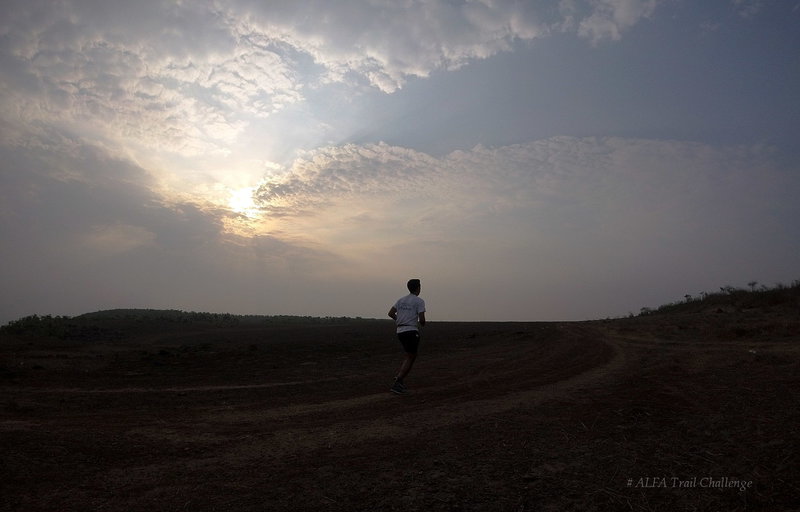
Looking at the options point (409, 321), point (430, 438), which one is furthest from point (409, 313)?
point (430, 438)

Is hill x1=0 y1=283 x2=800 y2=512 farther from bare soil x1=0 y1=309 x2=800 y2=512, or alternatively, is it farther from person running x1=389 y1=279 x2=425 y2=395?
person running x1=389 y1=279 x2=425 y2=395

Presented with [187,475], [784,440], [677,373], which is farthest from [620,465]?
[677,373]

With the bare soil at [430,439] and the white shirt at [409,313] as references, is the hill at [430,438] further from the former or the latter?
the white shirt at [409,313]

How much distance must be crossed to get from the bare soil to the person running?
63 centimetres

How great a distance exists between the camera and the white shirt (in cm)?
1011

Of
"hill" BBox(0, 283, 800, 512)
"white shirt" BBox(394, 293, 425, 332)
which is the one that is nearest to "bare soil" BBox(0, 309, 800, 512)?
"hill" BBox(0, 283, 800, 512)

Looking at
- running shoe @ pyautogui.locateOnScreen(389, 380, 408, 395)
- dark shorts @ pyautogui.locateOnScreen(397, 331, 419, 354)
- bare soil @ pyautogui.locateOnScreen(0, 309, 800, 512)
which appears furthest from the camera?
dark shorts @ pyautogui.locateOnScreen(397, 331, 419, 354)

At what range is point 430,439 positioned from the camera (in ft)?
20.2

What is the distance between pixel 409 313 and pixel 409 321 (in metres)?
0.17

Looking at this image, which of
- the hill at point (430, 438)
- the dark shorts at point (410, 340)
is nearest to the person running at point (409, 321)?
the dark shorts at point (410, 340)

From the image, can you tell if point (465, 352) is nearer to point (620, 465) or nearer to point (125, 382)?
point (125, 382)

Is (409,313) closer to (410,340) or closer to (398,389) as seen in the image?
(410,340)

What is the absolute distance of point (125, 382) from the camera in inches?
502

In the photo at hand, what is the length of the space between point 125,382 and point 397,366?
25.6 feet
